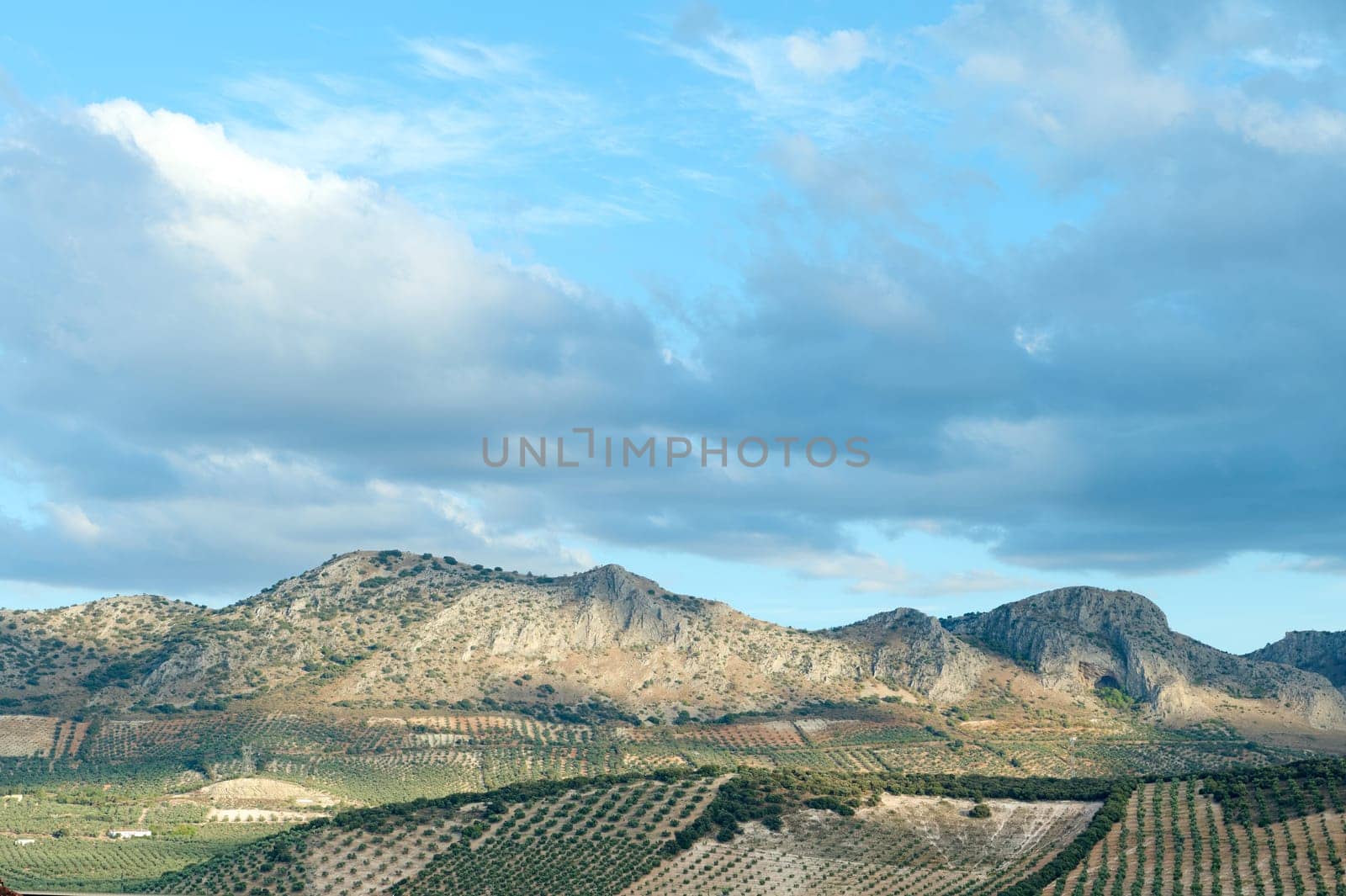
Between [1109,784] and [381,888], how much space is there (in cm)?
8679

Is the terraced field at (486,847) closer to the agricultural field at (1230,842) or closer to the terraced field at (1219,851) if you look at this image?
the terraced field at (1219,851)

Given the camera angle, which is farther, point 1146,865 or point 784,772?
point 784,772

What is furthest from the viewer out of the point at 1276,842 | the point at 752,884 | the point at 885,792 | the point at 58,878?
the point at 58,878

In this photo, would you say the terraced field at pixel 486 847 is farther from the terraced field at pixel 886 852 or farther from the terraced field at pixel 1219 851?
the terraced field at pixel 1219 851

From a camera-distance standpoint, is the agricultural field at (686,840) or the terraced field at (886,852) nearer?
the terraced field at (886,852)

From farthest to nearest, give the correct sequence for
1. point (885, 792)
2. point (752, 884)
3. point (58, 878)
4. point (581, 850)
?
point (58, 878)
point (885, 792)
point (581, 850)
point (752, 884)

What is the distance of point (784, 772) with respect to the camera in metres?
188

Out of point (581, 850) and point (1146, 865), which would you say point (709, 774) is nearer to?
point (581, 850)

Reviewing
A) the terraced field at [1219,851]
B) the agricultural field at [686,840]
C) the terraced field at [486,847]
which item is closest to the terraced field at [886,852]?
the agricultural field at [686,840]

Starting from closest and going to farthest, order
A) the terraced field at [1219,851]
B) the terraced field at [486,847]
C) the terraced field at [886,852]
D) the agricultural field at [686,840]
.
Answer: the terraced field at [1219,851] < the terraced field at [886,852] < the agricultural field at [686,840] < the terraced field at [486,847]

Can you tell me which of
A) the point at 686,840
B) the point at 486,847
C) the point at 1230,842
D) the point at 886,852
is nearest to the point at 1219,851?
the point at 1230,842

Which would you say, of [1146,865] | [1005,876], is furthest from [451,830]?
[1146,865]

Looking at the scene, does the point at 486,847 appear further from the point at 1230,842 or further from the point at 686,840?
the point at 1230,842

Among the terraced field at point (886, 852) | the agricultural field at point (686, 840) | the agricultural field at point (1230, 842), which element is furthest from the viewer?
the agricultural field at point (686, 840)
